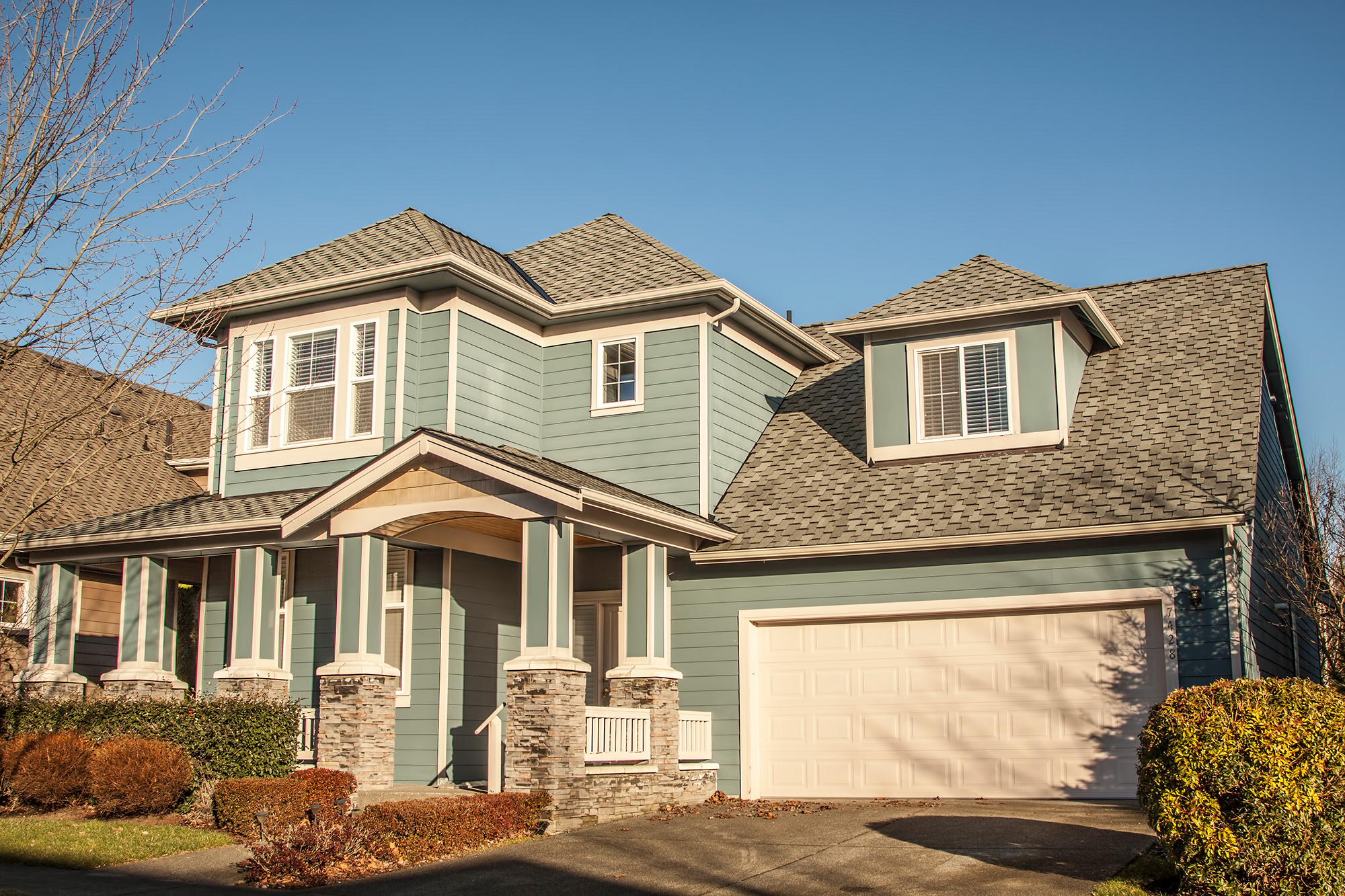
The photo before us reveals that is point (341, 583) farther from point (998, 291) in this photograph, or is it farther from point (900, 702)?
point (998, 291)

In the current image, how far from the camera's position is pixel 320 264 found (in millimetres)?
17375

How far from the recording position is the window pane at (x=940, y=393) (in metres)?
16.7

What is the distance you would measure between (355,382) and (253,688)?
408cm

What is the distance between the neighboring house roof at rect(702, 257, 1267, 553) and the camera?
14625 mm

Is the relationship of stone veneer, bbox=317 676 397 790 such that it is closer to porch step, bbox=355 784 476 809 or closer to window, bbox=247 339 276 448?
porch step, bbox=355 784 476 809

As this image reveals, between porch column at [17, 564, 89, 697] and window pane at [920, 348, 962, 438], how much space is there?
453 inches

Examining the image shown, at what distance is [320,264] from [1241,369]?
12171mm

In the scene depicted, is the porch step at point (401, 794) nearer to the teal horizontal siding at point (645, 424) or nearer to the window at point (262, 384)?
the teal horizontal siding at point (645, 424)

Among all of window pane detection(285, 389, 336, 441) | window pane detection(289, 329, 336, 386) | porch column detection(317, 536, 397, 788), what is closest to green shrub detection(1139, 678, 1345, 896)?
porch column detection(317, 536, 397, 788)

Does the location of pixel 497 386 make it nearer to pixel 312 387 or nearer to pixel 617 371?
pixel 617 371

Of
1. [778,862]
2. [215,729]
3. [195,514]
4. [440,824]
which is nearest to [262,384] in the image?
[195,514]

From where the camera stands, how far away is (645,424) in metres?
17.2

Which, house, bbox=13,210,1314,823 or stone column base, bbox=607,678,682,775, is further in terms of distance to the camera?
stone column base, bbox=607,678,682,775

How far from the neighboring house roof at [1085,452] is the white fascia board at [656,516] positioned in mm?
266
